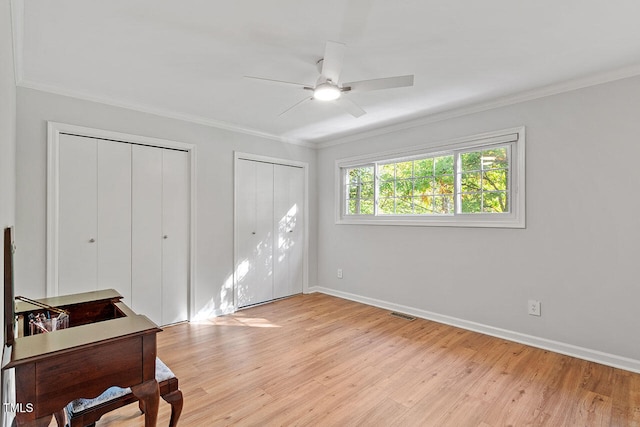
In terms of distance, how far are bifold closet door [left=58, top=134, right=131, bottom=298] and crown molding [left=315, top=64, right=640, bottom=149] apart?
2.86m

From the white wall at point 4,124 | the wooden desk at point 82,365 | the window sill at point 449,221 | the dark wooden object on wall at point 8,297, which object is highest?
the white wall at point 4,124

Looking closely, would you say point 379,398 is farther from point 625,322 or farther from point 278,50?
point 278,50

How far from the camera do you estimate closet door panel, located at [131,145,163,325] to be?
3.23 m

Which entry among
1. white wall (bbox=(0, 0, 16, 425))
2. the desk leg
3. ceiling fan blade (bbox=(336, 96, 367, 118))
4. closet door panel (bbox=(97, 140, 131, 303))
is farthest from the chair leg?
ceiling fan blade (bbox=(336, 96, 367, 118))

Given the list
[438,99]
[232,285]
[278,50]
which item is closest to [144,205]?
[232,285]

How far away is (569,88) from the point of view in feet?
8.88

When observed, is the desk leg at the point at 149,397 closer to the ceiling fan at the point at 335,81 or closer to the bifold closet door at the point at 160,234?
the ceiling fan at the point at 335,81

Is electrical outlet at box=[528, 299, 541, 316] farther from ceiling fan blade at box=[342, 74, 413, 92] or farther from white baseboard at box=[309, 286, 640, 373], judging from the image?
ceiling fan blade at box=[342, 74, 413, 92]

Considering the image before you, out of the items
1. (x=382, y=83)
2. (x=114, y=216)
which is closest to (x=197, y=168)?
(x=114, y=216)

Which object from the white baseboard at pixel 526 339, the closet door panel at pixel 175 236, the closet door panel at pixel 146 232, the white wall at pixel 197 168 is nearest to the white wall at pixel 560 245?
the white baseboard at pixel 526 339

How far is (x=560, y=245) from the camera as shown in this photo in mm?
2773

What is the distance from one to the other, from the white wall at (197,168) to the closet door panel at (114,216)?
0.27 metres

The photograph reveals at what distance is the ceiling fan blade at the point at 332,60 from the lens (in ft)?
6.11

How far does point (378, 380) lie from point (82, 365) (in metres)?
1.87
